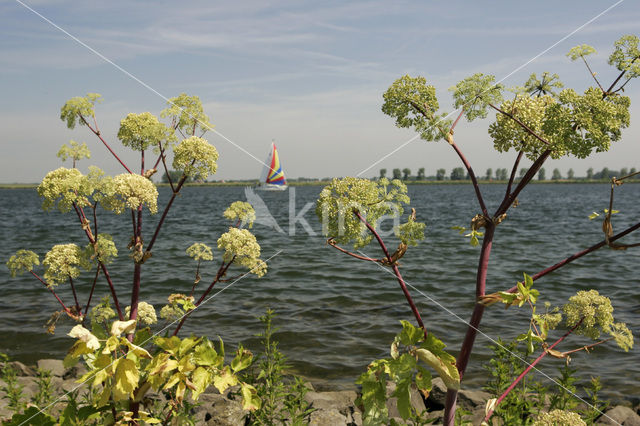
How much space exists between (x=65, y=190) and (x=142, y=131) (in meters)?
0.78

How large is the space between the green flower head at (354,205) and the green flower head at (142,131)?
191 centimetres

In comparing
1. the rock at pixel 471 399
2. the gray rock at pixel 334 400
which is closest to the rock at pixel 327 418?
the gray rock at pixel 334 400

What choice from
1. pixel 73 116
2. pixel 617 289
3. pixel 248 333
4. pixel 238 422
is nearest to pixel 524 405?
pixel 238 422

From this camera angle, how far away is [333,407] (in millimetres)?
6750

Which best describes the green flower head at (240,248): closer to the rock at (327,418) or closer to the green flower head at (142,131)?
the green flower head at (142,131)

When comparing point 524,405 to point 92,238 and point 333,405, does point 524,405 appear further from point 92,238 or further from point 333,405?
point 92,238

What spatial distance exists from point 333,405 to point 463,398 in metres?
2.23

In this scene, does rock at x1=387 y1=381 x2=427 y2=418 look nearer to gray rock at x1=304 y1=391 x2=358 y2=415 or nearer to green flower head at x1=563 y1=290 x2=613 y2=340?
gray rock at x1=304 y1=391 x2=358 y2=415

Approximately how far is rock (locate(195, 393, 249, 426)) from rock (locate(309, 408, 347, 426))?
971 millimetres

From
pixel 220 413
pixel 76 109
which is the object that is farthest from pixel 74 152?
pixel 220 413

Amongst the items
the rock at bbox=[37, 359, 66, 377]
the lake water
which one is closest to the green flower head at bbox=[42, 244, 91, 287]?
the lake water

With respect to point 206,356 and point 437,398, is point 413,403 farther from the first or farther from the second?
point 206,356

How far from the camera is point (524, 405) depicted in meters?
4.76

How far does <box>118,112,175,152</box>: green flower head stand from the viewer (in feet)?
12.5
